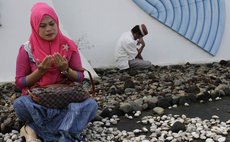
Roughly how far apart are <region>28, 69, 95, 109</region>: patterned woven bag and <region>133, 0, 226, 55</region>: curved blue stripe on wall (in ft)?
12.3

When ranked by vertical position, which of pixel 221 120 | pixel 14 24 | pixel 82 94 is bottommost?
pixel 221 120

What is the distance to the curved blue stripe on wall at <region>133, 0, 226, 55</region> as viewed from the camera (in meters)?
7.08

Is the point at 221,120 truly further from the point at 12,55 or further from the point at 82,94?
the point at 12,55

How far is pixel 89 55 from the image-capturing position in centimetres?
687

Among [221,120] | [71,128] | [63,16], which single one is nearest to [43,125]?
[71,128]

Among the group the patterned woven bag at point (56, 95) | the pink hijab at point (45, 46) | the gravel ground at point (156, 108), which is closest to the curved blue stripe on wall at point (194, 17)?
the gravel ground at point (156, 108)

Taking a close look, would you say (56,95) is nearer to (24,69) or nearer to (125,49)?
(24,69)

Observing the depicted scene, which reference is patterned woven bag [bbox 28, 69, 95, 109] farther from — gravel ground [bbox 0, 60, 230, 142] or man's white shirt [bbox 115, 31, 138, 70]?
man's white shirt [bbox 115, 31, 138, 70]

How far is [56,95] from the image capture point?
11.2 feet

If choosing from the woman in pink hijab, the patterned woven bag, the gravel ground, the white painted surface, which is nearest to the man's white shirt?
the white painted surface

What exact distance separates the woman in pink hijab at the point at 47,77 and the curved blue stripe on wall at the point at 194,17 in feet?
12.1

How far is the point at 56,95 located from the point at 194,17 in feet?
14.1

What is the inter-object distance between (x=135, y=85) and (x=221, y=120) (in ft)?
5.40

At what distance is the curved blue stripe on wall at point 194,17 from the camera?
708 cm
